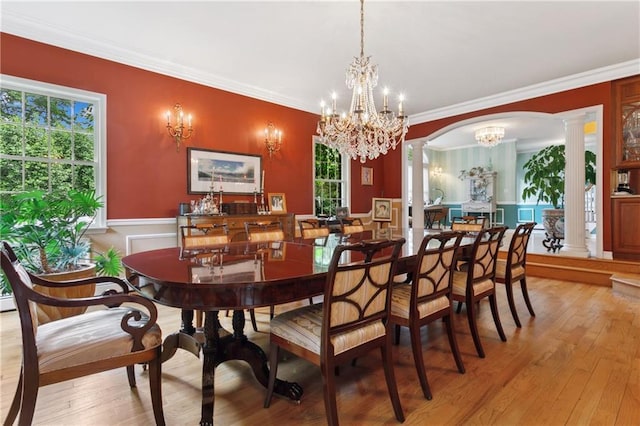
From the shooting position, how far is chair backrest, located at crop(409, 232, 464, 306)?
1830 millimetres

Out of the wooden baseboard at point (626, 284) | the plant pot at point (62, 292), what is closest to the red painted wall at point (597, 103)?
the wooden baseboard at point (626, 284)

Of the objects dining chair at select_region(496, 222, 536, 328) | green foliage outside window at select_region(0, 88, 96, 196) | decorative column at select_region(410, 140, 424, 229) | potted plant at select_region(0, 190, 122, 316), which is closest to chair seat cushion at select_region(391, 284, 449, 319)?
dining chair at select_region(496, 222, 536, 328)

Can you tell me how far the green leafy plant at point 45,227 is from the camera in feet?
8.32

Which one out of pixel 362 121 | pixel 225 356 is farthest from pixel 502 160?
pixel 225 356

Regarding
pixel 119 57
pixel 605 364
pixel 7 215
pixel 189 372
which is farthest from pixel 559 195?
pixel 7 215

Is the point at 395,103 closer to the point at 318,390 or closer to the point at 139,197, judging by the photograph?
the point at 139,197

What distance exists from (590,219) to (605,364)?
7.27 m

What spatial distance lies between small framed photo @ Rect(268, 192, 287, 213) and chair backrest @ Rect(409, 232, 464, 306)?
3.34 metres

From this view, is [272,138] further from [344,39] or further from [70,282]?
[70,282]

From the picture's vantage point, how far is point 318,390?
6.06 ft

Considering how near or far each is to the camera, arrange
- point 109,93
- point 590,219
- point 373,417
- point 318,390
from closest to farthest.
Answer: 1. point 373,417
2. point 318,390
3. point 109,93
4. point 590,219

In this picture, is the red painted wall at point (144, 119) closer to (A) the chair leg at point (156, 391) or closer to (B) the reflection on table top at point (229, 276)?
(B) the reflection on table top at point (229, 276)

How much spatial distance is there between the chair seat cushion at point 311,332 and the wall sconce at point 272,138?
379 centimetres

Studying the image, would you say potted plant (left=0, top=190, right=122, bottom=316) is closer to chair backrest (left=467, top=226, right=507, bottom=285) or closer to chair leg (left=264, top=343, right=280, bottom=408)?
chair leg (left=264, top=343, right=280, bottom=408)
